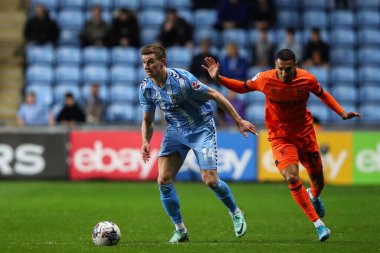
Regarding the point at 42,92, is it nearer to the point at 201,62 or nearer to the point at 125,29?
the point at 125,29

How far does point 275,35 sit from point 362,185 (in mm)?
6058

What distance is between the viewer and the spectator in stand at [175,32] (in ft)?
72.8

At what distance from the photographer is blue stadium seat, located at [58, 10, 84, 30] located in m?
23.6

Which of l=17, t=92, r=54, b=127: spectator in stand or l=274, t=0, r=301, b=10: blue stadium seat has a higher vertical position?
l=274, t=0, r=301, b=10: blue stadium seat

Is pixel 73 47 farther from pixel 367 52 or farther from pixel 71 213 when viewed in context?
pixel 71 213

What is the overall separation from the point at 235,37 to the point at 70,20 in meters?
4.43

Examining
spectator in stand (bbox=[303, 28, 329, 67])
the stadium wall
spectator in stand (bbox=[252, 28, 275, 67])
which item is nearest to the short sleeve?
the stadium wall

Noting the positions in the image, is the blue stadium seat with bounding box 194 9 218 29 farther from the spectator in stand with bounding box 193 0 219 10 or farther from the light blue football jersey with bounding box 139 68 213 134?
the light blue football jersey with bounding box 139 68 213 134

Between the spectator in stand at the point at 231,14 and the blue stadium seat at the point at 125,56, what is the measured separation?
2334 millimetres

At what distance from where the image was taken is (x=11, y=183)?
19.0m

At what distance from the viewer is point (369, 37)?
23.7m

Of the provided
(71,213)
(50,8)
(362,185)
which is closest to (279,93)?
(71,213)

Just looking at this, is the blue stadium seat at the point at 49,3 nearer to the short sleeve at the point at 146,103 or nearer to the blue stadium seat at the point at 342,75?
the blue stadium seat at the point at 342,75

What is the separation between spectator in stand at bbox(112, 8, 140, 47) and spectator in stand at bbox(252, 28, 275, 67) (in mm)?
3094
